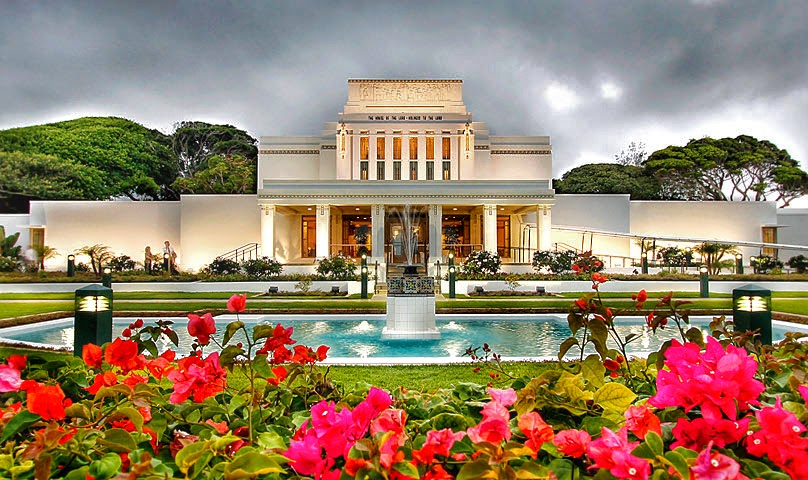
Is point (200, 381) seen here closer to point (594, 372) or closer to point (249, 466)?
point (249, 466)

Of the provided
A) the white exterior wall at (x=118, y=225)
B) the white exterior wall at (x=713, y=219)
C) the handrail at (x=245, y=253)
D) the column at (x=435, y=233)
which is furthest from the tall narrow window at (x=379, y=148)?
the white exterior wall at (x=713, y=219)

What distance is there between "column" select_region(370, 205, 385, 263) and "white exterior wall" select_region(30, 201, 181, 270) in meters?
9.91

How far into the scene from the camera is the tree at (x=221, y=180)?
28906 mm

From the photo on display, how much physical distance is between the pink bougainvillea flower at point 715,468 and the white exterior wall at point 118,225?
2168 cm

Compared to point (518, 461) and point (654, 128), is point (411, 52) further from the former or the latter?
point (518, 461)

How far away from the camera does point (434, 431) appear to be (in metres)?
0.83

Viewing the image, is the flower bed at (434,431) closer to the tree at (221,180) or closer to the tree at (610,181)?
the tree at (221,180)

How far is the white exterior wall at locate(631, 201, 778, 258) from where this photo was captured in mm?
21734

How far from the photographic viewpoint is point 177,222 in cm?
2180

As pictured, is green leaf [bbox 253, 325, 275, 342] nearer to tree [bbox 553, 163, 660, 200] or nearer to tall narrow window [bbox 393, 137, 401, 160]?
tall narrow window [bbox 393, 137, 401, 160]

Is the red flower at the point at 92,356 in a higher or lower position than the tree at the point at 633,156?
lower

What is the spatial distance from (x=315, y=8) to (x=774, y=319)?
8588 millimetres

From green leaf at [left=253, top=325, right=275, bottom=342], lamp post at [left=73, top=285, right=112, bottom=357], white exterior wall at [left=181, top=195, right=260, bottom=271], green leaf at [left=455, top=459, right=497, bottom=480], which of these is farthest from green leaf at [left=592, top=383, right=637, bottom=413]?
white exterior wall at [left=181, top=195, right=260, bottom=271]

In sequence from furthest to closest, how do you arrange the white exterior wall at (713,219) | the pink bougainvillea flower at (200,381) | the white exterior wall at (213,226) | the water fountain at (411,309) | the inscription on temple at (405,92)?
the inscription on temple at (405,92) → the white exterior wall at (713,219) → the white exterior wall at (213,226) → the water fountain at (411,309) → the pink bougainvillea flower at (200,381)
